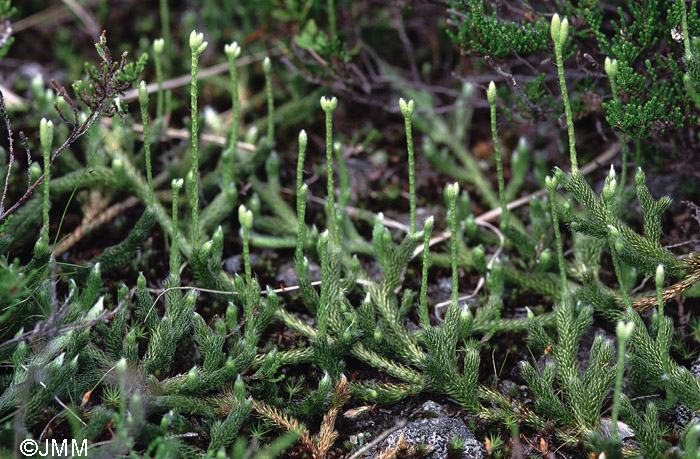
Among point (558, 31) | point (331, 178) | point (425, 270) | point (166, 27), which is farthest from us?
point (166, 27)

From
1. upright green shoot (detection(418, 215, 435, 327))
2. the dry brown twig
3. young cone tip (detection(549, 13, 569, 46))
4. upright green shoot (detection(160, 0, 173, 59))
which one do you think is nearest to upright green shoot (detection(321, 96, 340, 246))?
upright green shoot (detection(418, 215, 435, 327))

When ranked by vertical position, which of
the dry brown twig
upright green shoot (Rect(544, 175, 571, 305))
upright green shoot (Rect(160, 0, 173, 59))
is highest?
upright green shoot (Rect(160, 0, 173, 59))

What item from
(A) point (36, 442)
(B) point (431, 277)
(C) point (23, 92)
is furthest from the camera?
(C) point (23, 92)

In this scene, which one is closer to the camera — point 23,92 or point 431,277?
point 431,277

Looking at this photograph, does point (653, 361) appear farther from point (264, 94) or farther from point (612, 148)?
point (264, 94)

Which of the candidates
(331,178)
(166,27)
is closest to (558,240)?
(331,178)

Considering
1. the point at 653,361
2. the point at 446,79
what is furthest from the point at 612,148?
the point at 653,361

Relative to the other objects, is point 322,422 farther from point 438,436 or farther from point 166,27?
point 166,27

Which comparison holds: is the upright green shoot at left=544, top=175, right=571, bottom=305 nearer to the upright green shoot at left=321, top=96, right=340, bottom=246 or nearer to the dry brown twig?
the upright green shoot at left=321, top=96, right=340, bottom=246
